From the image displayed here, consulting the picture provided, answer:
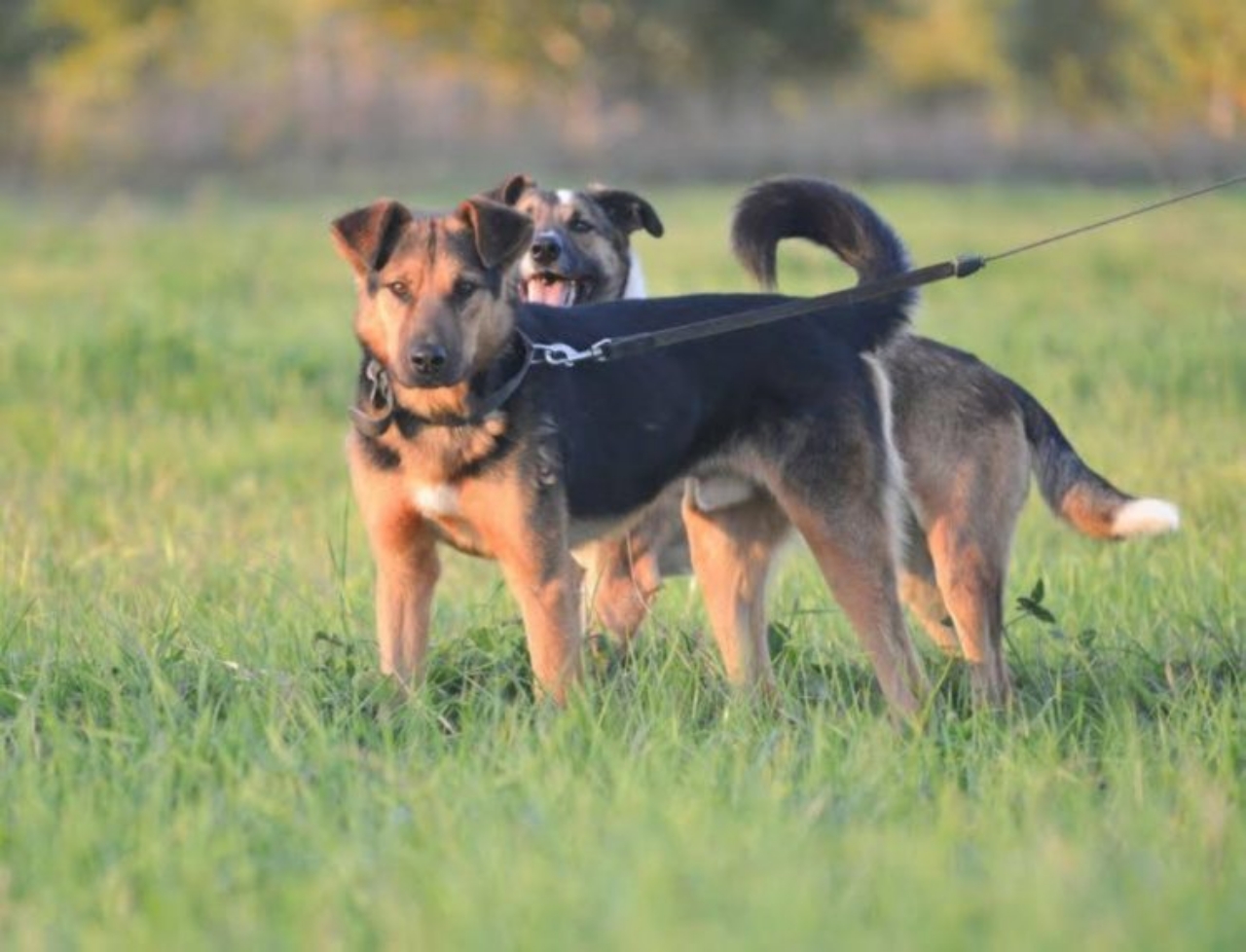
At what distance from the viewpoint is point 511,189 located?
835cm

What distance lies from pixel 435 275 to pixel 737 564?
150cm

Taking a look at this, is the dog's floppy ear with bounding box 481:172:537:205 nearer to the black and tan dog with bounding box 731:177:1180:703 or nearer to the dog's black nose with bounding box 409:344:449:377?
the black and tan dog with bounding box 731:177:1180:703

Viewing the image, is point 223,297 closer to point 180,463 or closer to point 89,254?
point 89,254

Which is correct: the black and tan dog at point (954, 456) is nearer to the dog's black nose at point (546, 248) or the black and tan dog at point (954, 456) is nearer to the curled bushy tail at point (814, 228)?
the curled bushy tail at point (814, 228)

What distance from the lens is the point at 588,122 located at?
55.0 meters

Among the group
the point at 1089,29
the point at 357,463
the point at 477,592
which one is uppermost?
the point at 1089,29

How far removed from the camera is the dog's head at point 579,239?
27.8 ft

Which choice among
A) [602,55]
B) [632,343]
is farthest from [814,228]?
[602,55]

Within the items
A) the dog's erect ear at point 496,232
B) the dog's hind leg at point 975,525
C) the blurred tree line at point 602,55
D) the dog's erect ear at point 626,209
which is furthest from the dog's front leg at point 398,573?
the blurred tree line at point 602,55

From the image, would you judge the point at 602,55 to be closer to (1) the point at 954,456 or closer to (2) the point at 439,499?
(1) the point at 954,456

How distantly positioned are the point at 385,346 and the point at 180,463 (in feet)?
17.2

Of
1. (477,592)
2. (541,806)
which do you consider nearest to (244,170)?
(477,592)

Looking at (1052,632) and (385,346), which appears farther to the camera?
(1052,632)

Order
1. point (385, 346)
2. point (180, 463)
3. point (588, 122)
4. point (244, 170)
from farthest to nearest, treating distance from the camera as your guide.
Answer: point (588, 122) < point (244, 170) < point (180, 463) < point (385, 346)
